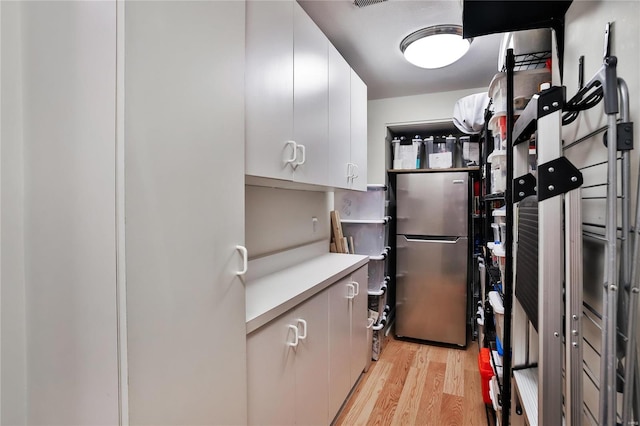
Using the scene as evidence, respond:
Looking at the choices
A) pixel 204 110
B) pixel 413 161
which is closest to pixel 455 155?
pixel 413 161

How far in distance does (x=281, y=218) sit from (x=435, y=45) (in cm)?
152

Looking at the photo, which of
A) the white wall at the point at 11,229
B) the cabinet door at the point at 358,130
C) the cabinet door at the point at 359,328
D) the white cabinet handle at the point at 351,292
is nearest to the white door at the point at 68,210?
the white wall at the point at 11,229

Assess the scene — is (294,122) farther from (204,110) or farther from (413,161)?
(413,161)

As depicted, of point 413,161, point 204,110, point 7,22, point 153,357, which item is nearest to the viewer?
point 7,22

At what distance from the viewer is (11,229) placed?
0.60 metres

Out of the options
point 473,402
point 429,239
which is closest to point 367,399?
point 473,402

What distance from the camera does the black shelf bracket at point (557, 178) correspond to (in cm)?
78

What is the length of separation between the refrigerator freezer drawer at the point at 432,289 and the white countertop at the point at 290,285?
1036mm

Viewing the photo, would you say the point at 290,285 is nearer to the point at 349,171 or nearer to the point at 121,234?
the point at 121,234

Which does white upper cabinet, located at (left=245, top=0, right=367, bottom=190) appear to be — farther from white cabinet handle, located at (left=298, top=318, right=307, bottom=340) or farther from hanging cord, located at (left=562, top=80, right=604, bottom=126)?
hanging cord, located at (left=562, top=80, right=604, bottom=126)

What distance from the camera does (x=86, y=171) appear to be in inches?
25.8

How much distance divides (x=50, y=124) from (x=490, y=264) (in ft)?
8.23

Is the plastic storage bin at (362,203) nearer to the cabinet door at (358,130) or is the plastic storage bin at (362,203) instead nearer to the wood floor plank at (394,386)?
the cabinet door at (358,130)

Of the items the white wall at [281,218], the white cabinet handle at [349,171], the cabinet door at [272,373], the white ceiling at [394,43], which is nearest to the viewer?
the cabinet door at [272,373]
